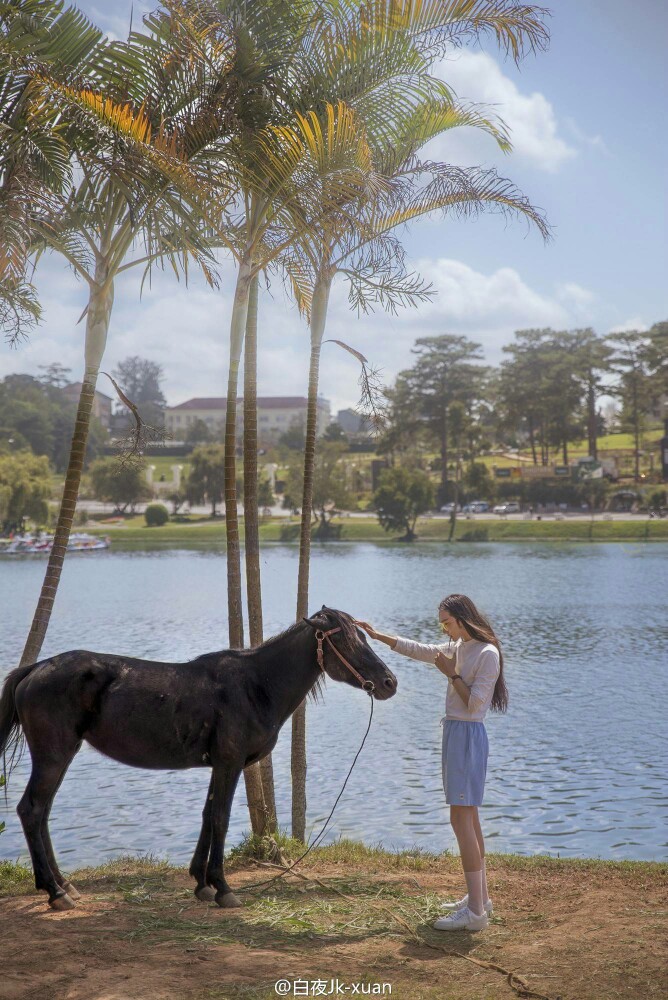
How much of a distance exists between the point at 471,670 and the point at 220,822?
68.0 inches

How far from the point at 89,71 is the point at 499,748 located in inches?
490

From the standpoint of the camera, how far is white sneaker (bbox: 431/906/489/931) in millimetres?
5387

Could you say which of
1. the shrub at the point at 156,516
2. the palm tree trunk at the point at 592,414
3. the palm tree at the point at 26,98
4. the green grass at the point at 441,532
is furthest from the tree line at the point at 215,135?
the palm tree trunk at the point at 592,414

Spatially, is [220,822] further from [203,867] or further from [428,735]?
[428,735]

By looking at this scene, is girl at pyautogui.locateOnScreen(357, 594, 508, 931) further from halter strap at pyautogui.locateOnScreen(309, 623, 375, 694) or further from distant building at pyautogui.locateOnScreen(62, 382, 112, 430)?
distant building at pyautogui.locateOnScreen(62, 382, 112, 430)

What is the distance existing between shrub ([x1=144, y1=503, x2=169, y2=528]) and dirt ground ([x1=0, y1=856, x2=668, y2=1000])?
79.9 metres

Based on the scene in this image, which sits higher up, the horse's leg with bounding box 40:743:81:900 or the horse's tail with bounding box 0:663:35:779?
the horse's tail with bounding box 0:663:35:779

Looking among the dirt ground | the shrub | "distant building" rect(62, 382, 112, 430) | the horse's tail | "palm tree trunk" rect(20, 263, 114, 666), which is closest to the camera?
the dirt ground

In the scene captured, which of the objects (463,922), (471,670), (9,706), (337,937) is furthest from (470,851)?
(9,706)

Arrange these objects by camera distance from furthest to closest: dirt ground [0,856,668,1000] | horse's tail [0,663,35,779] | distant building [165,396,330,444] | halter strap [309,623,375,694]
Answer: distant building [165,396,330,444] → horse's tail [0,663,35,779] → halter strap [309,623,375,694] → dirt ground [0,856,668,1000]

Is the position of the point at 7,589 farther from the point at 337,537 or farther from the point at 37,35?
the point at 37,35

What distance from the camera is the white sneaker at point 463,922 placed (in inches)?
212

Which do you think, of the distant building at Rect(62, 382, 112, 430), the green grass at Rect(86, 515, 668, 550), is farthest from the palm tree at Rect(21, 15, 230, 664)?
the distant building at Rect(62, 382, 112, 430)

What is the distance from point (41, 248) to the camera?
9.34m
